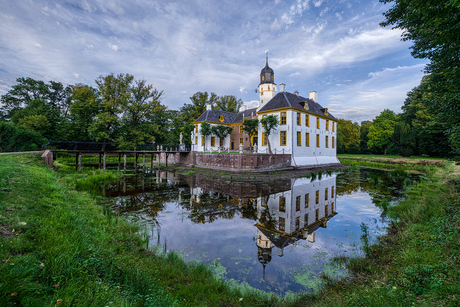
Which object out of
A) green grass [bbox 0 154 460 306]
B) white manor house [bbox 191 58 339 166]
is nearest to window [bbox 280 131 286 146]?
white manor house [bbox 191 58 339 166]

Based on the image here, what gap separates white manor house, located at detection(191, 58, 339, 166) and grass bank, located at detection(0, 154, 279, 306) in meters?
14.7

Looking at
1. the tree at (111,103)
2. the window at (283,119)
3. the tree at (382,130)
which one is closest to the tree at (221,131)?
the window at (283,119)

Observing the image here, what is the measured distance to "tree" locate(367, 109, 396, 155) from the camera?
3809cm

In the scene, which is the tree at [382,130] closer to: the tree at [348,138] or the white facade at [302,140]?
the tree at [348,138]

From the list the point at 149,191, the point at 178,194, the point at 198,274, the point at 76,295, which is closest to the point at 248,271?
the point at 198,274

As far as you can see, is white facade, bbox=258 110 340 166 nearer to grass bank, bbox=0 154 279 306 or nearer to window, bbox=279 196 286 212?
window, bbox=279 196 286 212

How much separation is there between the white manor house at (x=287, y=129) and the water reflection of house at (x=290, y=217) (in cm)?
894

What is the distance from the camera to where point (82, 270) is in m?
2.59

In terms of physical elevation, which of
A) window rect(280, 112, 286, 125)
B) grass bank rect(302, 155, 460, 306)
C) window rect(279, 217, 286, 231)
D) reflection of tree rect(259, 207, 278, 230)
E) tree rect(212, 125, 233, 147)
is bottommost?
reflection of tree rect(259, 207, 278, 230)

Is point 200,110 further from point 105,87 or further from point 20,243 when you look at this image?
point 20,243

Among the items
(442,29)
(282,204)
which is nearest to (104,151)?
(282,204)

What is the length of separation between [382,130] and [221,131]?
33.4 metres

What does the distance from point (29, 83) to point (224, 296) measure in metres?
46.0

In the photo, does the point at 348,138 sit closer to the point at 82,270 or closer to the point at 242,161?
the point at 242,161
